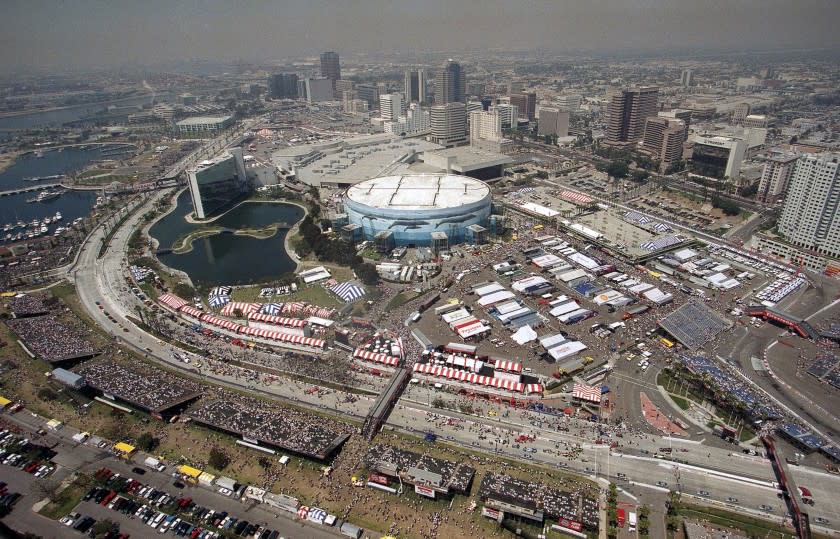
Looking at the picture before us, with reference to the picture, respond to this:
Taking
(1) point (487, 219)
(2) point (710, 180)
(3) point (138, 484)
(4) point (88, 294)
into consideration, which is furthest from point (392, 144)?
(3) point (138, 484)

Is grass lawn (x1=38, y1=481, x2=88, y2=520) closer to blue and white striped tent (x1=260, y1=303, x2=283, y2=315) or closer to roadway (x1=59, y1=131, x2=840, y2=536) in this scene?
roadway (x1=59, y1=131, x2=840, y2=536)

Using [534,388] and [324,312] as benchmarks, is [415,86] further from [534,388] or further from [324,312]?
[534,388]

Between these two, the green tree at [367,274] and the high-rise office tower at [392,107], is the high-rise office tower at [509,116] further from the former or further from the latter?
the green tree at [367,274]

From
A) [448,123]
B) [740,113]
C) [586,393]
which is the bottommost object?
[586,393]

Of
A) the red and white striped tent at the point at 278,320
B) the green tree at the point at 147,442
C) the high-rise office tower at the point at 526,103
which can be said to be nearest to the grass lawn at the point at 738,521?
the red and white striped tent at the point at 278,320

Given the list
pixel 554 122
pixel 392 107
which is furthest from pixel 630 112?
pixel 392 107
